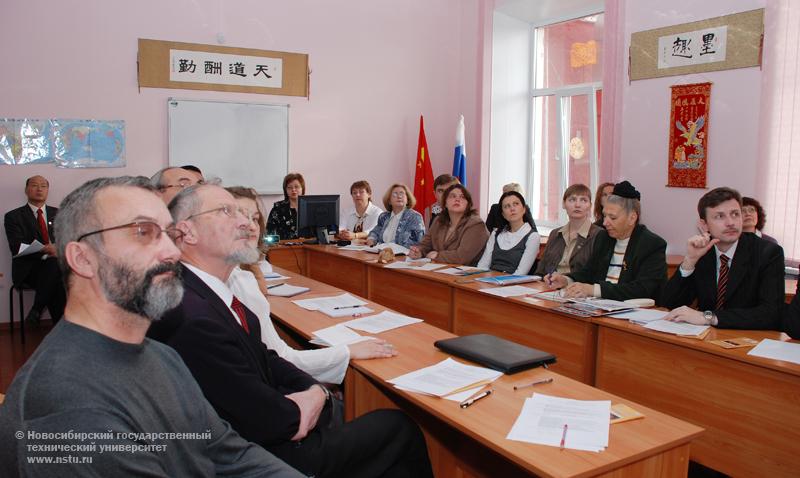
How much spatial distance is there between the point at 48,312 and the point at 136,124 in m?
2.12

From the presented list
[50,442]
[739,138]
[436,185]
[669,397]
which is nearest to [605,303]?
[669,397]

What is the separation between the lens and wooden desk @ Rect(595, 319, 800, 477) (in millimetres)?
2264

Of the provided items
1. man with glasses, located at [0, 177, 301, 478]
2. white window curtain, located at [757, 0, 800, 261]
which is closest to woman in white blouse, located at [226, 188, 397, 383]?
man with glasses, located at [0, 177, 301, 478]

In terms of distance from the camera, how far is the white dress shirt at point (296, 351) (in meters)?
→ 2.28

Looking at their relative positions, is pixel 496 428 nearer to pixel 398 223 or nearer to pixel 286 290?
pixel 286 290

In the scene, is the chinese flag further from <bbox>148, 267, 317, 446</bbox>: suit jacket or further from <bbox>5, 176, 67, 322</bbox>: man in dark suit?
<bbox>148, 267, 317, 446</bbox>: suit jacket

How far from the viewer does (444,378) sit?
2012 millimetres

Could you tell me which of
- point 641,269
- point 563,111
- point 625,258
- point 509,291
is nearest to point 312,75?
point 563,111

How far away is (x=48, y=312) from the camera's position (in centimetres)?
607

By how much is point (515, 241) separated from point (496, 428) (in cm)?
307

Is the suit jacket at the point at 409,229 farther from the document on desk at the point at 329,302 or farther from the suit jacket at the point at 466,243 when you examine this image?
the document on desk at the point at 329,302

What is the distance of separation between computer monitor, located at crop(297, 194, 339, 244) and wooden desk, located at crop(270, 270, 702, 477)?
294 cm

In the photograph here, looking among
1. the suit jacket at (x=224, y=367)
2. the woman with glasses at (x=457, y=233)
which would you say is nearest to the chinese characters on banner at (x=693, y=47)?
the woman with glasses at (x=457, y=233)

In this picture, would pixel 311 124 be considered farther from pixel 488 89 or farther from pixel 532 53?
pixel 532 53
